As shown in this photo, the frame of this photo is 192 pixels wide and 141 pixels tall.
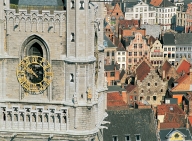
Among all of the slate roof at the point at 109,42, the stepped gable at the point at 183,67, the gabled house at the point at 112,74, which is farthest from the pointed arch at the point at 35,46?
the slate roof at the point at 109,42

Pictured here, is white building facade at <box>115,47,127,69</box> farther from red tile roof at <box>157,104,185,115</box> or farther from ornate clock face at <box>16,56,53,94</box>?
ornate clock face at <box>16,56,53,94</box>

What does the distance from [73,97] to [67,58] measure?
301cm

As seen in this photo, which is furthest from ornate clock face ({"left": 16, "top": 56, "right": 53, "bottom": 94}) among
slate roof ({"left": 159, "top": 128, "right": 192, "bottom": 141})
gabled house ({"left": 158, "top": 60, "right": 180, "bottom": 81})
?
gabled house ({"left": 158, "top": 60, "right": 180, "bottom": 81})

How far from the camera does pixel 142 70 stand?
164000 millimetres

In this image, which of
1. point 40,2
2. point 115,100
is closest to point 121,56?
point 115,100

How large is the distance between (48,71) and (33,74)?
1.36m

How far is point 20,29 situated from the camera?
2522 inches

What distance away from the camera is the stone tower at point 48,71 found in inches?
2482

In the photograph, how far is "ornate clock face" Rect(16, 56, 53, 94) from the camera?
210ft

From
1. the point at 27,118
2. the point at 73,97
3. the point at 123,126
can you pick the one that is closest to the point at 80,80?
the point at 73,97

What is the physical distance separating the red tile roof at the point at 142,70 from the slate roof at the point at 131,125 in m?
49.4

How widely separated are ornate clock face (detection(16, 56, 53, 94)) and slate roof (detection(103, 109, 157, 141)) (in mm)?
40607

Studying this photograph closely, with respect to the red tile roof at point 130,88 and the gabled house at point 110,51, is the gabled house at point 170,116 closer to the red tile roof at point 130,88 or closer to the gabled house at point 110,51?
the red tile roof at point 130,88

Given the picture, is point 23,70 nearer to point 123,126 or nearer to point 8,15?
point 8,15
